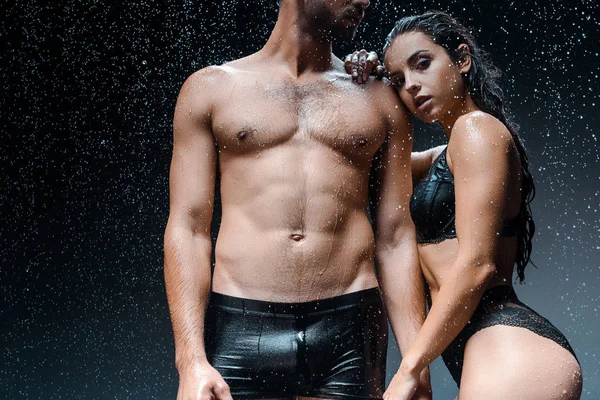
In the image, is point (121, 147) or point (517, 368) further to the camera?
point (121, 147)

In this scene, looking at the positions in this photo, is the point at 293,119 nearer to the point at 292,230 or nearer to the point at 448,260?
the point at 292,230

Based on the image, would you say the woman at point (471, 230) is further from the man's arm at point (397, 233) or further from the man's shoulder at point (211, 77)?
the man's shoulder at point (211, 77)

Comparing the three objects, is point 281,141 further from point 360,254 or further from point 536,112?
point 536,112

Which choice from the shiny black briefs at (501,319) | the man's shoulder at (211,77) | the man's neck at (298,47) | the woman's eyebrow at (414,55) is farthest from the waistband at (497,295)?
the man's shoulder at (211,77)

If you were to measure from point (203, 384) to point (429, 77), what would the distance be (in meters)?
0.94

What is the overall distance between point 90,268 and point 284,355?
2017 mm

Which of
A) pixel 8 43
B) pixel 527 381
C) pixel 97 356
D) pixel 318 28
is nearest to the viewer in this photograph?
pixel 527 381

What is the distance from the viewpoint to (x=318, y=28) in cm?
243

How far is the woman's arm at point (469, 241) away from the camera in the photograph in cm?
203

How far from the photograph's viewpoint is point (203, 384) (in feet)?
6.81

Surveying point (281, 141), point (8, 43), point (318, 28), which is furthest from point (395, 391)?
point (8, 43)

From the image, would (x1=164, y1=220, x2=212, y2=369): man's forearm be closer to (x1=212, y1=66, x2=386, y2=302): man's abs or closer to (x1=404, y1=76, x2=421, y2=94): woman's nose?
(x1=212, y1=66, x2=386, y2=302): man's abs

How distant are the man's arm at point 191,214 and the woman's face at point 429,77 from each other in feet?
1.65

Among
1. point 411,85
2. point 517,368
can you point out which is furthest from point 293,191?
point 517,368
